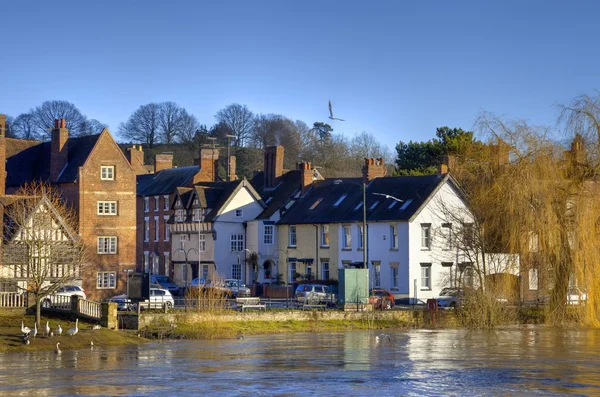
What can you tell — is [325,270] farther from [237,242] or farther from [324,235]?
[237,242]

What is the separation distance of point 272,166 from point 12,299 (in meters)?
40.2

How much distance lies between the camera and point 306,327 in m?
60.5

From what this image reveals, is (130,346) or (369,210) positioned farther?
(369,210)

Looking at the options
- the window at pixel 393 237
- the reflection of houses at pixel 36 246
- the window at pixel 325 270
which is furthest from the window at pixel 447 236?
the reflection of houses at pixel 36 246

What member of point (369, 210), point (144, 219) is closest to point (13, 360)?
point (369, 210)

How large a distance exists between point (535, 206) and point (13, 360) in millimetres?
29378

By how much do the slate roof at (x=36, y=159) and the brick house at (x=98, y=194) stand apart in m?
0.08

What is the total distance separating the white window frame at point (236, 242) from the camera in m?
87.8

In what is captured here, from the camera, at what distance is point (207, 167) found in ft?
321

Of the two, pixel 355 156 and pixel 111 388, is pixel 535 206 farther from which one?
pixel 355 156

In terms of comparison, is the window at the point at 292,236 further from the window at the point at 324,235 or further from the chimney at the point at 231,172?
the chimney at the point at 231,172

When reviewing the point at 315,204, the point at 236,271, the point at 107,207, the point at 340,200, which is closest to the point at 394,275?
the point at 340,200

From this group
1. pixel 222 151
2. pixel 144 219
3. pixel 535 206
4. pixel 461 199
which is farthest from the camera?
pixel 222 151

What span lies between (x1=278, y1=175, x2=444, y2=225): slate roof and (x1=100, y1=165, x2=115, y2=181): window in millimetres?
15953
